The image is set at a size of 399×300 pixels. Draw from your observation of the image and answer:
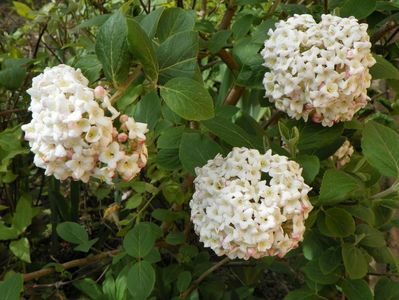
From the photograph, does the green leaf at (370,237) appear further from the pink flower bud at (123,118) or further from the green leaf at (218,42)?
the pink flower bud at (123,118)

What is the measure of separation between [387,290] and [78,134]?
2.96 feet

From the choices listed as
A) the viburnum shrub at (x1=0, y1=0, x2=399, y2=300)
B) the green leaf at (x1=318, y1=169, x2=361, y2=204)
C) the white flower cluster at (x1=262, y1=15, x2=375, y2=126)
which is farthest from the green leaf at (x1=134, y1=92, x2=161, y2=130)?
the green leaf at (x1=318, y1=169, x2=361, y2=204)

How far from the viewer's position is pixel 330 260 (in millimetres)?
1238

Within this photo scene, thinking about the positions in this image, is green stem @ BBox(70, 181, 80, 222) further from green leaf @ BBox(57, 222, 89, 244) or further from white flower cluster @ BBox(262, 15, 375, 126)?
white flower cluster @ BBox(262, 15, 375, 126)

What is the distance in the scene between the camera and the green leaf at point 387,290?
129 centimetres

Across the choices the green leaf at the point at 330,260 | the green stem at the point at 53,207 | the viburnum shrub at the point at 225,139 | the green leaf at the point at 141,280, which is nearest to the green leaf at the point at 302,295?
the viburnum shrub at the point at 225,139

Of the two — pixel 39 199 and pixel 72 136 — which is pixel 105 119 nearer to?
pixel 72 136

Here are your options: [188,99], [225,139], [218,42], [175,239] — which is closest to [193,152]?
[225,139]

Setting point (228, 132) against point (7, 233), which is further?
point (7, 233)

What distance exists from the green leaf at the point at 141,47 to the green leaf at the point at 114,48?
23mm

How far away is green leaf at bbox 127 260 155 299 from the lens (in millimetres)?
1133

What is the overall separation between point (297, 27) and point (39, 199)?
1.19 meters

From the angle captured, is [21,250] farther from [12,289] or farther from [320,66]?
[320,66]

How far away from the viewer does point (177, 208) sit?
1533 mm
